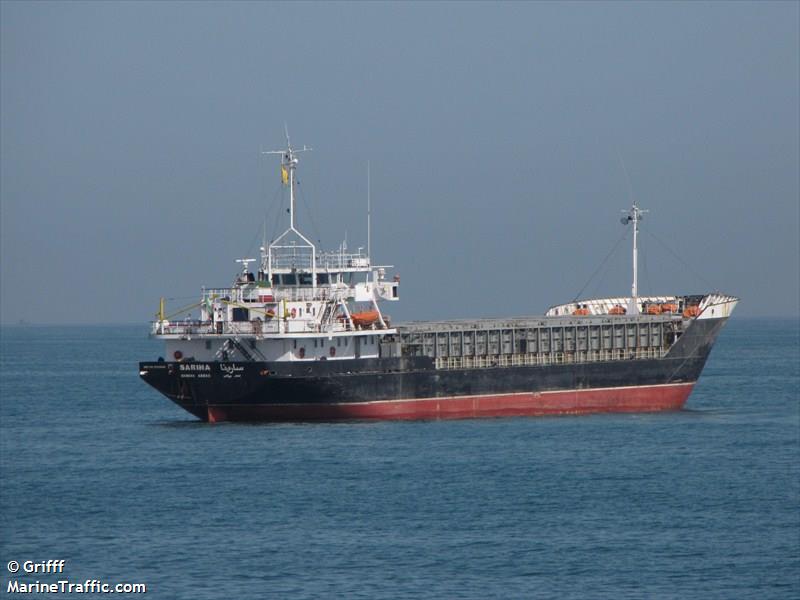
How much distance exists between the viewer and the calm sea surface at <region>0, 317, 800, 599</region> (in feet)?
116

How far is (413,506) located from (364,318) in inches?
868

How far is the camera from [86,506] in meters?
43.8

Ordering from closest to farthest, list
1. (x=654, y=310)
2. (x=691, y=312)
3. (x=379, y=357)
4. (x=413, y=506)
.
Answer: (x=413, y=506), (x=379, y=357), (x=691, y=312), (x=654, y=310)

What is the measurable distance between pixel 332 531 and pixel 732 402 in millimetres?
44771

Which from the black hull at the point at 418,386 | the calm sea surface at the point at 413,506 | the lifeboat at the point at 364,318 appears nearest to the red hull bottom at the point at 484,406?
the black hull at the point at 418,386

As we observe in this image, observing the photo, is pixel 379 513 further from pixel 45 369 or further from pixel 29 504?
pixel 45 369

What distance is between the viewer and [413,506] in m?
43.6

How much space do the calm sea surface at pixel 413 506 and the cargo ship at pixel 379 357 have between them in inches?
58.6

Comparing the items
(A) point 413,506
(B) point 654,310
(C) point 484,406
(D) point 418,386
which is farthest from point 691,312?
(A) point 413,506

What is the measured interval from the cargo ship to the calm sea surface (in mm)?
1489

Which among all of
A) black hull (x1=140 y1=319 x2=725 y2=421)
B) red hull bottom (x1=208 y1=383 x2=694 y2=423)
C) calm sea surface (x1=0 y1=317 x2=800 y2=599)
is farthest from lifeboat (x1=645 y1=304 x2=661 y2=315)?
calm sea surface (x1=0 y1=317 x2=800 y2=599)

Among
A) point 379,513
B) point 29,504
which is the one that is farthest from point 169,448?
point 379,513

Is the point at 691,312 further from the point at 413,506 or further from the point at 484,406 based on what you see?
the point at 413,506

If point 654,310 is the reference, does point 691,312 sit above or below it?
below
